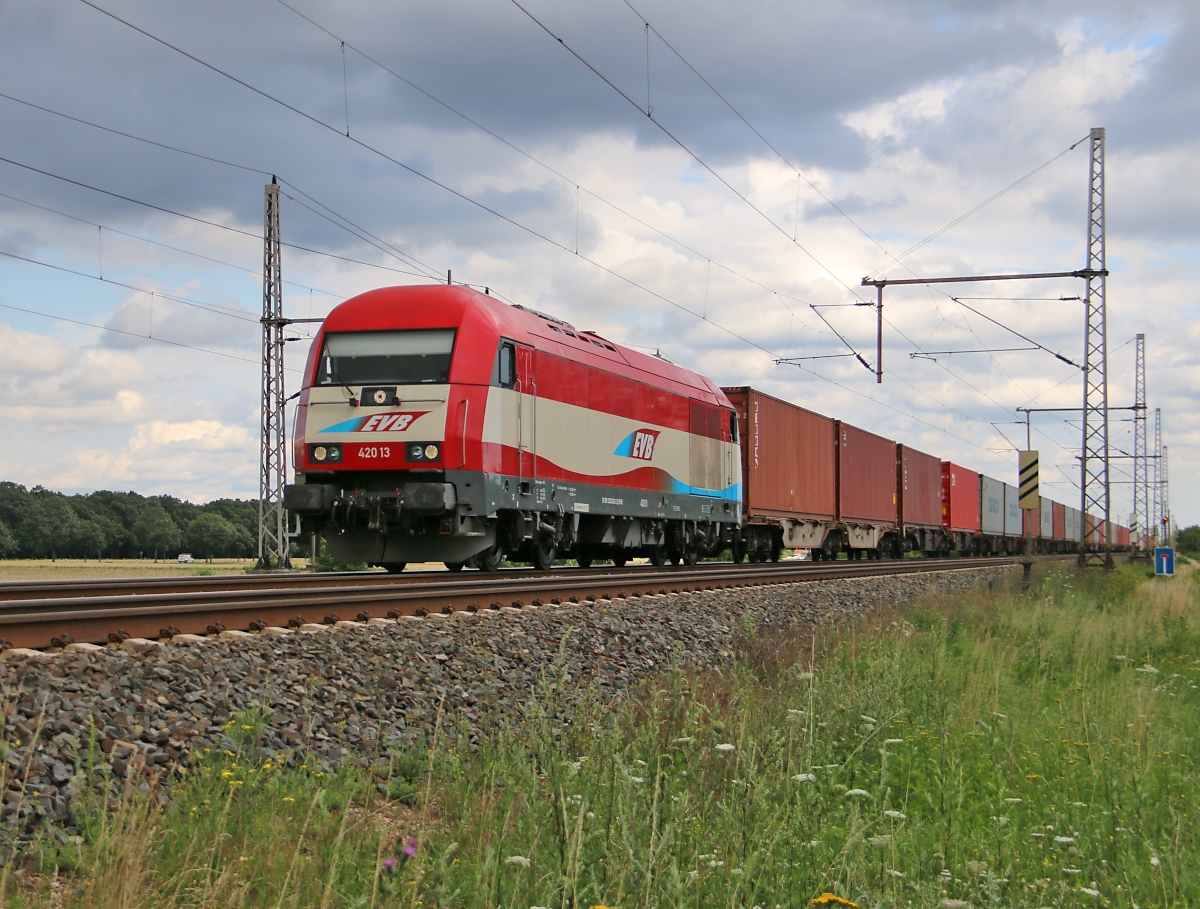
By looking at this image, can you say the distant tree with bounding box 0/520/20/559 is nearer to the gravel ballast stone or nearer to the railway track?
the railway track

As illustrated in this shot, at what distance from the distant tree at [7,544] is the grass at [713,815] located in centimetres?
6668

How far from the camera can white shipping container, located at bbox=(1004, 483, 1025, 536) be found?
5089 centimetres

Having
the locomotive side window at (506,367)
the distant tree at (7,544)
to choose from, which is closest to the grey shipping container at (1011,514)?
the locomotive side window at (506,367)

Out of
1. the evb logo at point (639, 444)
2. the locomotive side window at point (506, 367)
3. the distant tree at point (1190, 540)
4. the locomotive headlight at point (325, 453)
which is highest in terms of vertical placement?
A: the locomotive side window at point (506, 367)

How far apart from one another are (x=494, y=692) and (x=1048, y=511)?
2149 inches

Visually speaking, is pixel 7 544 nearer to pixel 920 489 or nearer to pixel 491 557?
pixel 920 489

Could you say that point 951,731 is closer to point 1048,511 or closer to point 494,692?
point 494,692

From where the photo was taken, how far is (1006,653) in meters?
11.2

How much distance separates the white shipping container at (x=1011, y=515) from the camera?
50891mm

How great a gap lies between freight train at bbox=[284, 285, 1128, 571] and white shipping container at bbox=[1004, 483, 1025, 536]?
31.7m

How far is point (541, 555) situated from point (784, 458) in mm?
11208

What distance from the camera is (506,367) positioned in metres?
14.8

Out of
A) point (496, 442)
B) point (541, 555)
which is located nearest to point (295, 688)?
point (496, 442)

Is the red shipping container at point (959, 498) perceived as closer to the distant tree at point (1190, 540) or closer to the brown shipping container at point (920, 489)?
the brown shipping container at point (920, 489)
